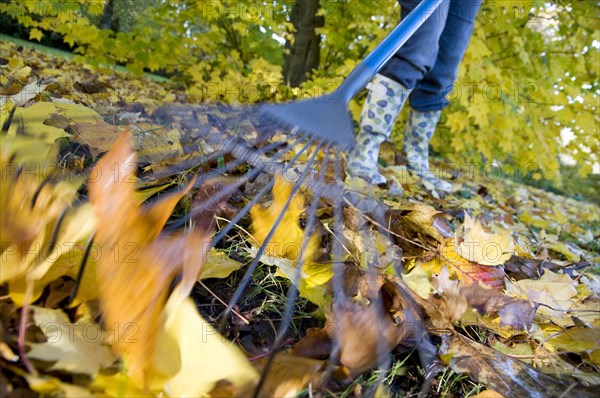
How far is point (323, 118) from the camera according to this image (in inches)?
30.9

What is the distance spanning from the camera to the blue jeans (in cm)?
146

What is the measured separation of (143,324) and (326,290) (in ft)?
0.87

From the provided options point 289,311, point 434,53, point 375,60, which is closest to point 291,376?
point 289,311

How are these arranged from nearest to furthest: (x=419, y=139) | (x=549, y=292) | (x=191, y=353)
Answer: (x=191, y=353), (x=549, y=292), (x=419, y=139)

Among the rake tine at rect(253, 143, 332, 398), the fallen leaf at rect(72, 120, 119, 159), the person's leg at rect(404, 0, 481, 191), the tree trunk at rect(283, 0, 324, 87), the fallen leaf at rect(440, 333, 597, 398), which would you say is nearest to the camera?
the rake tine at rect(253, 143, 332, 398)

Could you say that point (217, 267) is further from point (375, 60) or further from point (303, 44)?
point (303, 44)

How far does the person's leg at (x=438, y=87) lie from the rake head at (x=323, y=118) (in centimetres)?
113

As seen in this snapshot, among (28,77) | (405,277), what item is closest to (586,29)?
(405,277)

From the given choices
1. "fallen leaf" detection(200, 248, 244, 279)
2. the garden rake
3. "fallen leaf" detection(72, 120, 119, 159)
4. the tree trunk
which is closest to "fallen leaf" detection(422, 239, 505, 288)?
the garden rake

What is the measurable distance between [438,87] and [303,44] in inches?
74.8

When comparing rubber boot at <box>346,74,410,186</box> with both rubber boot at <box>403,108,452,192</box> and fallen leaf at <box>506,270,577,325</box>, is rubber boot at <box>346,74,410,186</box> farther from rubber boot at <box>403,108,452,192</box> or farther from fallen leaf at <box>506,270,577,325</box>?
fallen leaf at <box>506,270,577,325</box>

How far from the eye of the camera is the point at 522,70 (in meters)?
2.84

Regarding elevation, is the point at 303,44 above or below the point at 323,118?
above

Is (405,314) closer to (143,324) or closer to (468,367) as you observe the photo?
(468,367)
